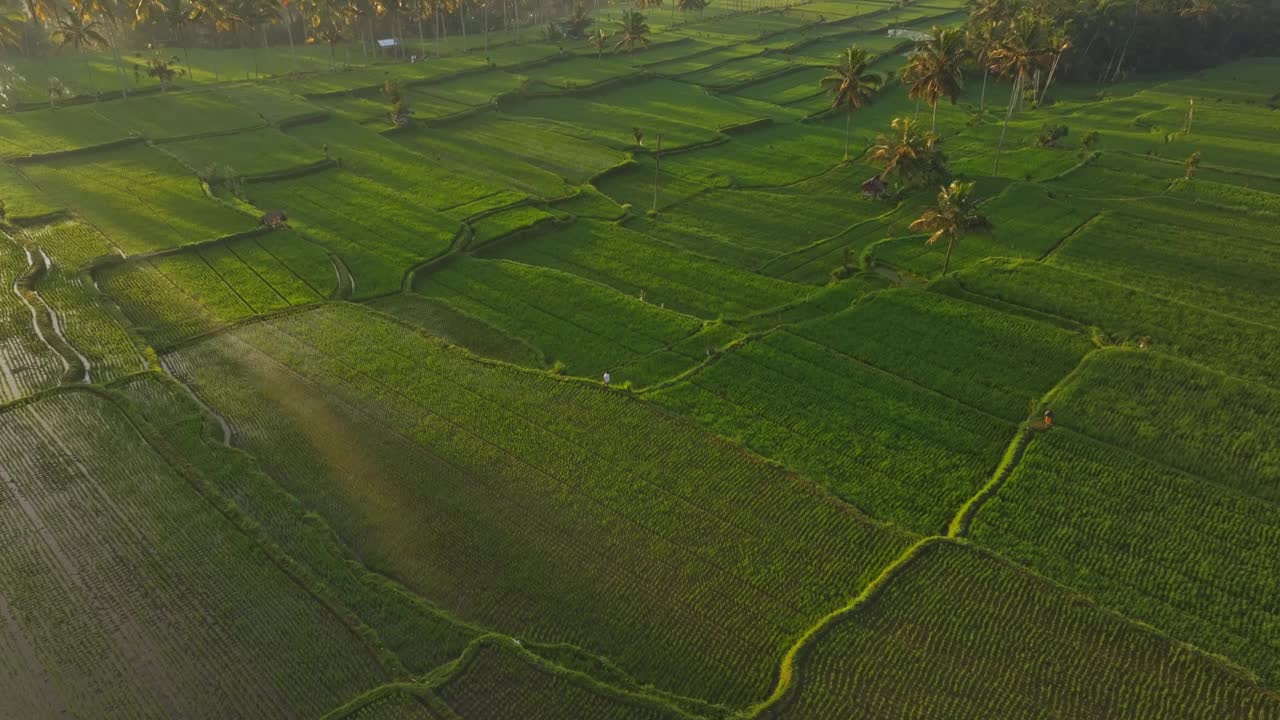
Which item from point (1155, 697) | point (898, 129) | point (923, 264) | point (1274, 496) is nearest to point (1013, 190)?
point (898, 129)

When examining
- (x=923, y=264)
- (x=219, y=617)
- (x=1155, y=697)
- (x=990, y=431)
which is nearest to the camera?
(x=1155, y=697)

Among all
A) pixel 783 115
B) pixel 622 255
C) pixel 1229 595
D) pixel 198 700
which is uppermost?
pixel 783 115

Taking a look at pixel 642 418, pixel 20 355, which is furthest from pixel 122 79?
pixel 642 418

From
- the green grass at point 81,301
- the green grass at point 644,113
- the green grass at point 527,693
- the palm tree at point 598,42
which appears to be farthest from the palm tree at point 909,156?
the palm tree at point 598,42

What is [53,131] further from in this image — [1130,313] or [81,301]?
[1130,313]

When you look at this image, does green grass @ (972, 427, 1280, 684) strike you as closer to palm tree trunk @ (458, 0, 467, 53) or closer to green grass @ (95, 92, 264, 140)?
green grass @ (95, 92, 264, 140)

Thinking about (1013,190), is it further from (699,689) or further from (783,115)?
(699,689)
